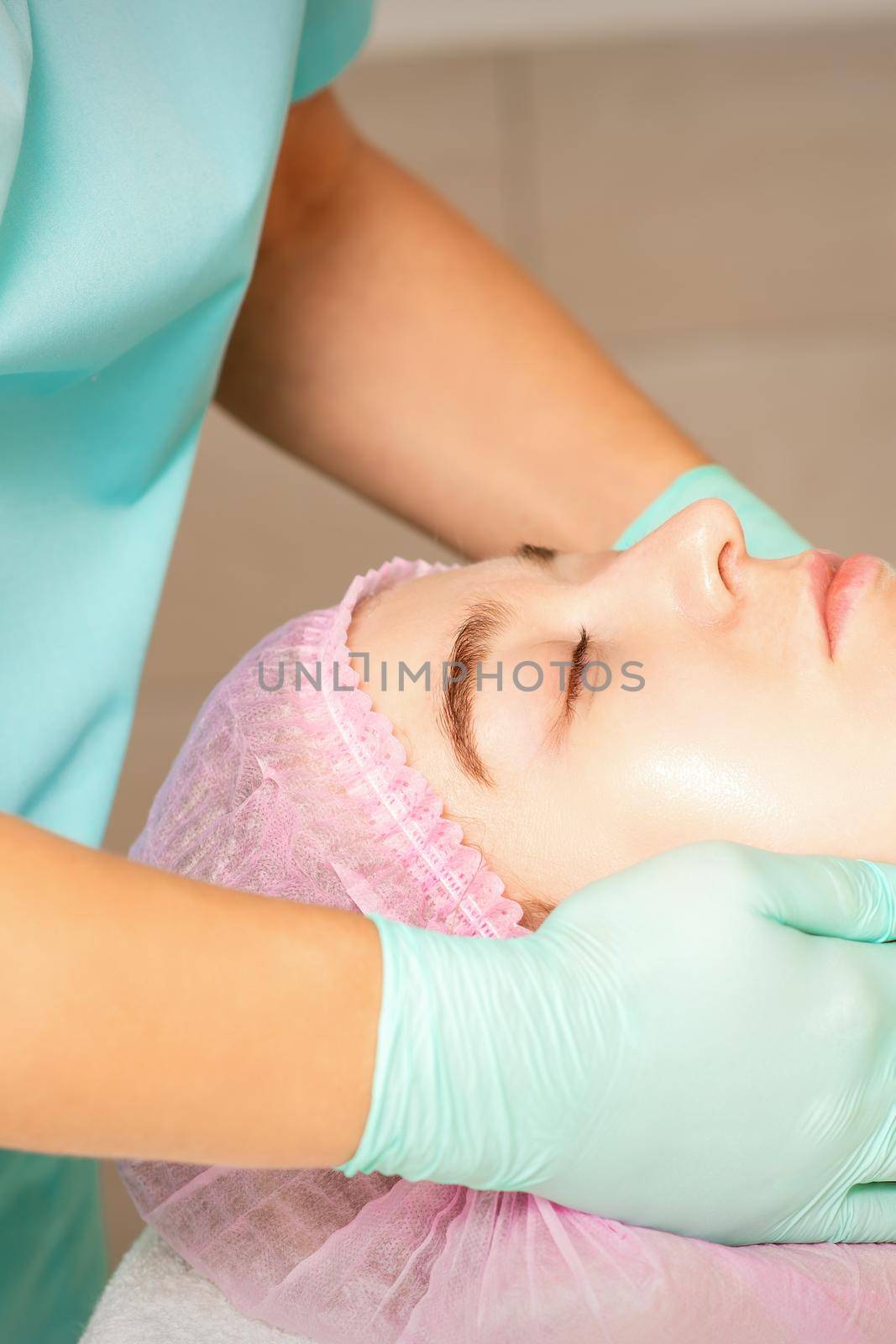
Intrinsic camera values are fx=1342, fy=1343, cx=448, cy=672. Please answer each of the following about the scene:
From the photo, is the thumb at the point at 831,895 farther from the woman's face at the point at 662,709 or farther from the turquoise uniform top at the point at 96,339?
the turquoise uniform top at the point at 96,339

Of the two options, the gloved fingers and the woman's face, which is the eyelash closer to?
the woman's face

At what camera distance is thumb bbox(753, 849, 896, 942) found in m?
0.74

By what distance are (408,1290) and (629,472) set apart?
708mm

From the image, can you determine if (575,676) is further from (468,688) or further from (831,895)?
(831,895)

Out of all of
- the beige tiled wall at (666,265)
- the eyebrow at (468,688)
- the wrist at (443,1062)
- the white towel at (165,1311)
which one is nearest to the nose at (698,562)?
the eyebrow at (468,688)

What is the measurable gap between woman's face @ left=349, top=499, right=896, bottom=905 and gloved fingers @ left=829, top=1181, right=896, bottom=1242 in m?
0.20

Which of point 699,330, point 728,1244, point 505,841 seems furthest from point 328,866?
point 699,330

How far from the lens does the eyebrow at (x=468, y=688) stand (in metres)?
0.91

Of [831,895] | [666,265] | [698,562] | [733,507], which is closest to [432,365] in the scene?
[733,507]

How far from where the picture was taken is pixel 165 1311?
862mm

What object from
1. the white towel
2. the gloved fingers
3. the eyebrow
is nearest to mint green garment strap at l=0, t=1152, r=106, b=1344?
the white towel

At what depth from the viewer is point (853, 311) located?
2418 millimetres

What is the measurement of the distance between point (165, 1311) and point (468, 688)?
0.45 meters

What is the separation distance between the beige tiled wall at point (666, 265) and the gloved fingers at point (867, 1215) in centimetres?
139
